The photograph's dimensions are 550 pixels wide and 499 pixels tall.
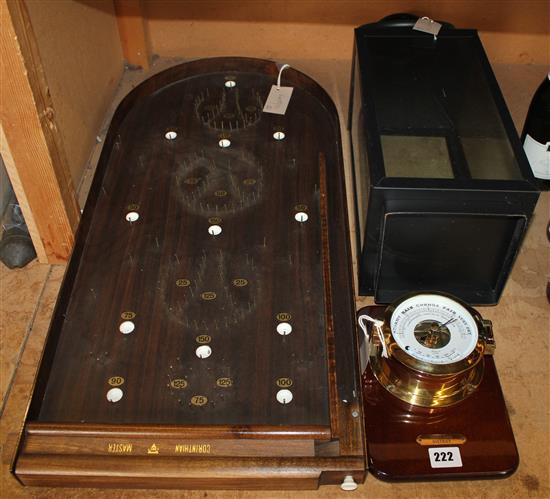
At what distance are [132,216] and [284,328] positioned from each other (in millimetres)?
331

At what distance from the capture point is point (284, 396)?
2.98ft

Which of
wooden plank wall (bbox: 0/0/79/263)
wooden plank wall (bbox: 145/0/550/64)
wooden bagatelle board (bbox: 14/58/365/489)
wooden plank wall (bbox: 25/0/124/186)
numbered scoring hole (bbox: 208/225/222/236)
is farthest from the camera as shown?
wooden plank wall (bbox: 145/0/550/64)

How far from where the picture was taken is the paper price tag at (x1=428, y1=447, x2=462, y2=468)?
3.00 feet

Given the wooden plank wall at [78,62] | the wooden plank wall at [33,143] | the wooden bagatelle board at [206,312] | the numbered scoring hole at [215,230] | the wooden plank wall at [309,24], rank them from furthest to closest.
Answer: the wooden plank wall at [309,24] → the wooden plank wall at [78,62] → the numbered scoring hole at [215,230] → the wooden plank wall at [33,143] → the wooden bagatelle board at [206,312]

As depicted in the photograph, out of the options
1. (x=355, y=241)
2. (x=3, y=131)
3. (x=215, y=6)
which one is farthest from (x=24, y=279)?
(x=215, y=6)

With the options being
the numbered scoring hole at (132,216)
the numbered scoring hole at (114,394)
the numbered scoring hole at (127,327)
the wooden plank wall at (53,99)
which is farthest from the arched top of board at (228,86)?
the numbered scoring hole at (114,394)

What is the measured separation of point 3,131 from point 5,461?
47cm

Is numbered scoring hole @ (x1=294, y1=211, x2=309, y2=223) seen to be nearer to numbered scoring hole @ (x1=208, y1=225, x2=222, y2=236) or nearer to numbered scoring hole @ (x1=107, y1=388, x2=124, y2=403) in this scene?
numbered scoring hole @ (x1=208, y1=225, x2=222, y2=236)

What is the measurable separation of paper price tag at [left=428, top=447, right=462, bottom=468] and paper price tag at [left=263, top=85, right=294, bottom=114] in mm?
674

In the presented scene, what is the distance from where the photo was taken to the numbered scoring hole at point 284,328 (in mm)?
979

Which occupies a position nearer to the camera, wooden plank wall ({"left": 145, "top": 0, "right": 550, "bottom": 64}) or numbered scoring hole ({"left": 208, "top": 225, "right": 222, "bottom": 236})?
numbered scoring hole ({"left": 208, "top": 225, "right": 222, "bottom": 236})

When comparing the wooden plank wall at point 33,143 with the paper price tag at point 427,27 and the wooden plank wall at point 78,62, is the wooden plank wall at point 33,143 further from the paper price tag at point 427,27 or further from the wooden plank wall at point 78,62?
the paper price tag at point 427,27

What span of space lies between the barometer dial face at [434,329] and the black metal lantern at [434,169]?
11 centimetres

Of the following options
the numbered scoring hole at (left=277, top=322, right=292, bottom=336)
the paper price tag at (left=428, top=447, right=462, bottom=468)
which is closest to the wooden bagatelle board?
the numbered scoring hole at (left=277, top=322, right=292, bottom=336)
